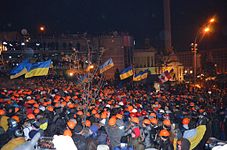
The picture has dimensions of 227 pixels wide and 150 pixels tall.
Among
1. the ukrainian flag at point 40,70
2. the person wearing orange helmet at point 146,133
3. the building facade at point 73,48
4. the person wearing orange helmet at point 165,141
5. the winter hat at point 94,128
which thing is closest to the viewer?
the person wearing orange helmet at point 165,141

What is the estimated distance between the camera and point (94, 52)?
5078 cm

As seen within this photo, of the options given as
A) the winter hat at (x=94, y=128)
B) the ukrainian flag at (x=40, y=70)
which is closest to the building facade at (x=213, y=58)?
the ukrainian flag at (x=40, y=70)

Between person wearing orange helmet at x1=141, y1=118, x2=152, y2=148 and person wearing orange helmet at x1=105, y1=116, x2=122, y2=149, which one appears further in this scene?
person wearing orange helmet at x1=105, y1=116, x2=122, y2=149

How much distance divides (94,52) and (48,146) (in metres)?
45.7

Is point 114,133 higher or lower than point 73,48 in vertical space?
lower

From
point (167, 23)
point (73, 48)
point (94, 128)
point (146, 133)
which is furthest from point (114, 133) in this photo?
point (167, 23)

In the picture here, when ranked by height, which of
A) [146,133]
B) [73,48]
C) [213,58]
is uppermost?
[73,48]

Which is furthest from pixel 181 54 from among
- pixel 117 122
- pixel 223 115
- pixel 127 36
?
pixel 117 122

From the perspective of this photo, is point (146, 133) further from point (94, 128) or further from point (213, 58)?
point (213, 58)

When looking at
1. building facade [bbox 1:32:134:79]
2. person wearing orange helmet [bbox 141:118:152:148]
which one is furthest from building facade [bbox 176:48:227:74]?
person wearing orange helmet [bbox 141:118:152:148]

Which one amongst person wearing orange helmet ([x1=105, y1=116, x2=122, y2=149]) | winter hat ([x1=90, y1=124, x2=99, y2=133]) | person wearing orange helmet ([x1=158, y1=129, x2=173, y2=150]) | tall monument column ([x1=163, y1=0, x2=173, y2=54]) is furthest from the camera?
tall monument column ([x1=163, y1=0, x2=173, y2=54])

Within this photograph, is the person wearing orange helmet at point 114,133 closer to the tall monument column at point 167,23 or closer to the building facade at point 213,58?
the building facade at point 213,58

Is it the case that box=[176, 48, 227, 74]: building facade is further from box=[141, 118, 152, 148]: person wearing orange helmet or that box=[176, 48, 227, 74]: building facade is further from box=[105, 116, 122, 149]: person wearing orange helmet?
box=[105, 116, 122, 149]: person wearing orange helmet

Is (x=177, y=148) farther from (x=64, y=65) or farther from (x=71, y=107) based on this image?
(x=64, y=65)
